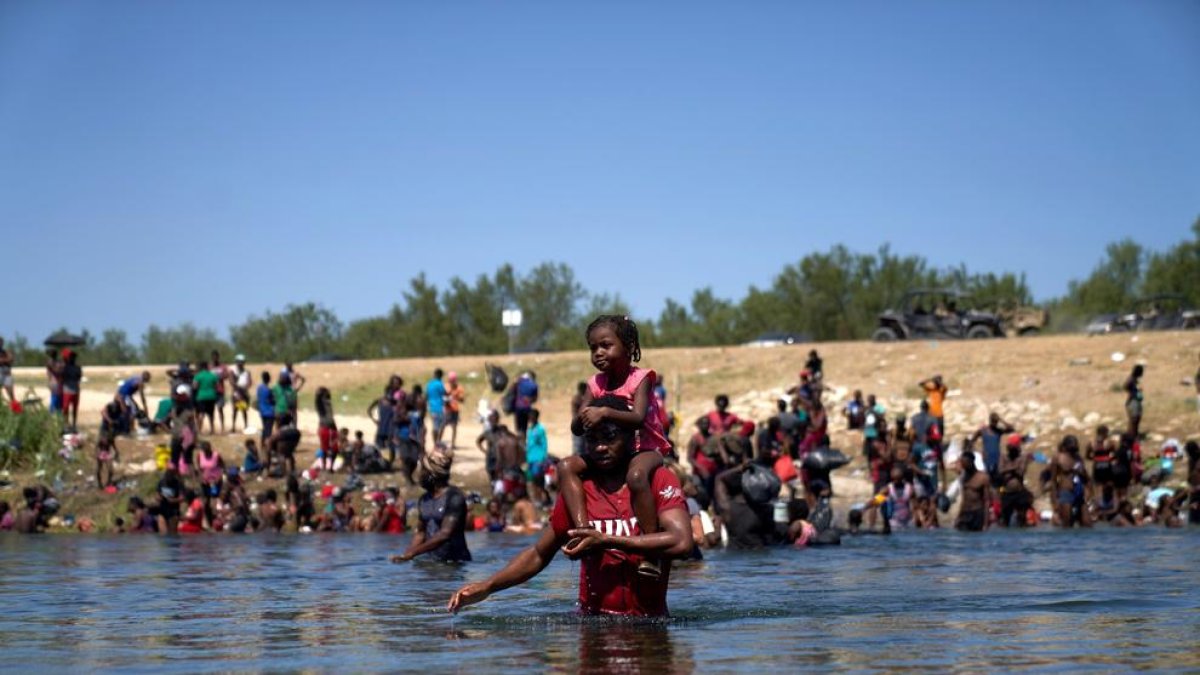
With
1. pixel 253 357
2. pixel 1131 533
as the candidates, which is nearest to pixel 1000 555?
pixel 1131 533

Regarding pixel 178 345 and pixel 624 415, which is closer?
pixel 624 415

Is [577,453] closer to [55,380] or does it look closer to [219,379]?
[219,379]

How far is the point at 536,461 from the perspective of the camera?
25.9 m

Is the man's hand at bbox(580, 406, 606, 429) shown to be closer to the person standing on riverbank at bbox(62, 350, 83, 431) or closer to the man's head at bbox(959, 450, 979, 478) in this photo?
the man's head at bbox(959, 450, 979, 478)

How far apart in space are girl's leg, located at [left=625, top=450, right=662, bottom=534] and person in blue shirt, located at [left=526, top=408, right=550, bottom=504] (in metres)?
17.4

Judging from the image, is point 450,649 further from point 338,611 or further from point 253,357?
point 253,357

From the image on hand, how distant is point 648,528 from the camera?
841 cm

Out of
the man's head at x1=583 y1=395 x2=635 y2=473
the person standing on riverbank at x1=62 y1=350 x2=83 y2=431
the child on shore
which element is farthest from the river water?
the person standing on riverbank at x1=62 y1=350 x2=83 y2=431

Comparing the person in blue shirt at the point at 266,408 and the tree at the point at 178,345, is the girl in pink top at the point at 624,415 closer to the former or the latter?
the person in blue shirt at the point at 266,408

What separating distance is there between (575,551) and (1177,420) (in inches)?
1038

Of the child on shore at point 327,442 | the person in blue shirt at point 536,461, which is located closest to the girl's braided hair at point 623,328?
the person in blue shirt at point 536,461

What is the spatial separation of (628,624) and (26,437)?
22.5 meters

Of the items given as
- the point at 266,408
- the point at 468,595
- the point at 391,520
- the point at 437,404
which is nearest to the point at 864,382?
the point at 437,404

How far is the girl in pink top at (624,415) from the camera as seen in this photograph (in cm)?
835
